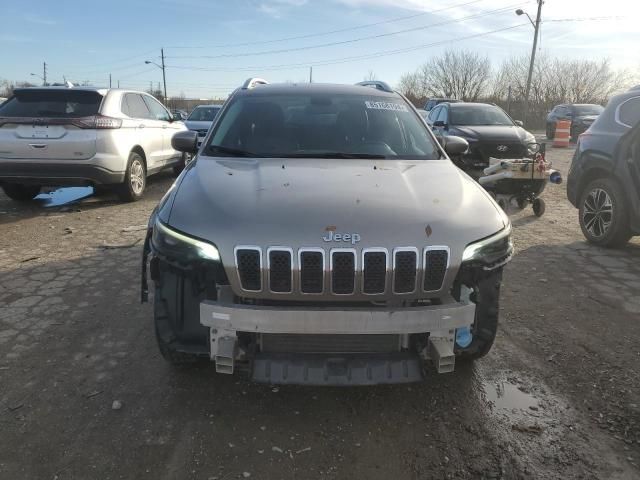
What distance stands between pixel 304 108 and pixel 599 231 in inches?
169

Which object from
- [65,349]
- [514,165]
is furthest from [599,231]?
[65,349]

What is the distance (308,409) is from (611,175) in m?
5.06

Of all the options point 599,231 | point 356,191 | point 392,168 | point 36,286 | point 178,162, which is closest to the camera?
point 356,191

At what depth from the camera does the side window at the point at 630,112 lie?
5879mm

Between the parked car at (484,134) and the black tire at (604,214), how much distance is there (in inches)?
152

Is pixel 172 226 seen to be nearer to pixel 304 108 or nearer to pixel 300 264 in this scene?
pixel 300 264

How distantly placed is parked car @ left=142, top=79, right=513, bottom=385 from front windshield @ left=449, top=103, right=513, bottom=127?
9492 mm

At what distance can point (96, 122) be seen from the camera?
779cm

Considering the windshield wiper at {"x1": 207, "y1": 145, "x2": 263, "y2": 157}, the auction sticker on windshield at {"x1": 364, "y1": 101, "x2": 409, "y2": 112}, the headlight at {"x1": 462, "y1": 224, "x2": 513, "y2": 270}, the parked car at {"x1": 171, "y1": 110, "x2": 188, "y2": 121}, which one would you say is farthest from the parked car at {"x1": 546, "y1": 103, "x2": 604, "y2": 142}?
the headlight at {"x1": 462, "y1": 224, "x2": 513, "y2": 270}

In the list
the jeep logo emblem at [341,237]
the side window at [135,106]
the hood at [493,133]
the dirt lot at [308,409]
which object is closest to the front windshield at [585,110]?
the hood at [493,133]

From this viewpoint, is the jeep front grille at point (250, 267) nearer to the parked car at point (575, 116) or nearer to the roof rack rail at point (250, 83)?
the roof rack rail at point (250, 83)

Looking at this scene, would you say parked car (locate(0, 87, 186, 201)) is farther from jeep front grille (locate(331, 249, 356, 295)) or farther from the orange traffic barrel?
the orange traffic barrel

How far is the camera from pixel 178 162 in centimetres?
1119

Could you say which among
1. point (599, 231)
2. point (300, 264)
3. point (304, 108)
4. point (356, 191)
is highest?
point (304, 108)
